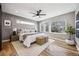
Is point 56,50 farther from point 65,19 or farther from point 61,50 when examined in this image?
point 65,19

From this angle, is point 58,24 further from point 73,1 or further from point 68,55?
point 68,55

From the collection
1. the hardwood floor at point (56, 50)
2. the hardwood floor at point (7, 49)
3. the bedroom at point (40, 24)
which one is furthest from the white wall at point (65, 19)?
the hardwood floor at point (7, 49)

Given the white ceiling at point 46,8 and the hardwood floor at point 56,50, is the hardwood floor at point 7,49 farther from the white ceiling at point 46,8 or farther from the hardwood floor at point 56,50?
the white ceiling at point 46,8

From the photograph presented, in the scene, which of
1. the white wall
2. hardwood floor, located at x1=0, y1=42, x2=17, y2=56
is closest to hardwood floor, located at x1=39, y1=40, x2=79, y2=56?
the white wall

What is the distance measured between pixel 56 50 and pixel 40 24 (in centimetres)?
86

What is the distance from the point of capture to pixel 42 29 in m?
1.73

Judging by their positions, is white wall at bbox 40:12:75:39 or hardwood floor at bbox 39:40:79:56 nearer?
white wall at bbox 40:12:75:39

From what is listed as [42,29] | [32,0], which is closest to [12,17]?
[32,0]

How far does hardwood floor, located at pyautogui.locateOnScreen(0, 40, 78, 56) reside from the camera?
157 cm

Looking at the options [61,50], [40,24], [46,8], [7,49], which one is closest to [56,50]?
[61,50]

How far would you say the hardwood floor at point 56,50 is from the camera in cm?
157

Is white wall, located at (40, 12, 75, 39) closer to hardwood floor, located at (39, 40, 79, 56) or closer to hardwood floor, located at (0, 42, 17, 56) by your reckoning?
hardwood floor, located at (39, 40, 79, 56)

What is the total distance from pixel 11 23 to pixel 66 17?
1557 mm

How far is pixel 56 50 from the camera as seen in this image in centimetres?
163
